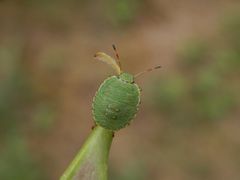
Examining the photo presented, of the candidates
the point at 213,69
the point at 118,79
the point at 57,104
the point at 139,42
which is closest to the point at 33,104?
the point at 57,104

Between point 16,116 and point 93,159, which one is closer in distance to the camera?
point 93,159

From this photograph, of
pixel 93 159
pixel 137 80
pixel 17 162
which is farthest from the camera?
pixel 137 80

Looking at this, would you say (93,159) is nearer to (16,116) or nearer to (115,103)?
(115,103)

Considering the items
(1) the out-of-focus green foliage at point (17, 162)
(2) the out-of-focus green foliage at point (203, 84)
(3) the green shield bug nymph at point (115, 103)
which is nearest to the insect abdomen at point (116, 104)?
(3) the green shield bug nymph at point (115, 103)

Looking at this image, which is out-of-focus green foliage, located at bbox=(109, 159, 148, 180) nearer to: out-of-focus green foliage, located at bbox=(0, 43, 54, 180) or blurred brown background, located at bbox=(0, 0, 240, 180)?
blurred brown background, located at bbox=(0, 0, 240, 180)

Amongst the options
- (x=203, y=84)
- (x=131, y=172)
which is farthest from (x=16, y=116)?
(x=203, y=84)

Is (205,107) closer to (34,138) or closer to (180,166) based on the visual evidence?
(180,166)

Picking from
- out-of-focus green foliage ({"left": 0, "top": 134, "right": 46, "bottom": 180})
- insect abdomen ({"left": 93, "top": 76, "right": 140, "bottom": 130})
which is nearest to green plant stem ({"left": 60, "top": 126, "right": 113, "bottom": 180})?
insect abdomen ({"left": 93, "top": 76, "right": 140, "bottom": 130})
